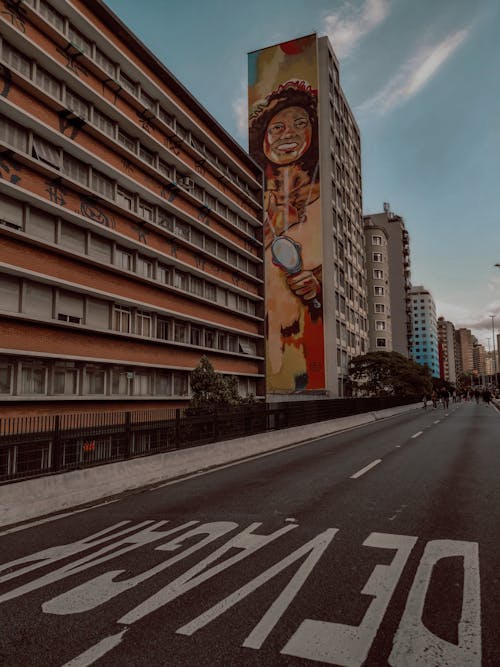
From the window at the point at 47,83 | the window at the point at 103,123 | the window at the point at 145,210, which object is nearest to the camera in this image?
the window at the point at 47,83

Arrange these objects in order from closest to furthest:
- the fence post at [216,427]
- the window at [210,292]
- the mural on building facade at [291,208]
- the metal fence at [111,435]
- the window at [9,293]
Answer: the metal fence at [111,435]
the fence post at [216,427]
the window at [9,293]
the window at [210,292]
the mural on building facade at [291,208]

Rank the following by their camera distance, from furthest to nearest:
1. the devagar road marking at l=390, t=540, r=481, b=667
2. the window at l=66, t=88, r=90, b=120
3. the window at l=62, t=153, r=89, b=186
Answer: the window at l=66, t=88, r=90, b=120, the window at l=62, t=153, r=89, b=186, the devagar road marking at l=390, t=540, r=481, b=667

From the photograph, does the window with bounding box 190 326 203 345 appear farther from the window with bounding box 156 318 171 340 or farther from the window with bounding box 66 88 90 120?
the window with bounding box 66 88 90 120

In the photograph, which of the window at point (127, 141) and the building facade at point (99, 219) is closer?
the building facade at point (99, 219)

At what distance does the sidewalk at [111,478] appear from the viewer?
8117 millimetres

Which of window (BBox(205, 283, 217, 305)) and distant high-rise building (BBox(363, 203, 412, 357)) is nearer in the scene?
window (BBox(205, 283, 217, 305))

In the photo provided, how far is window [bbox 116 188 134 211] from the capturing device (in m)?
29.9

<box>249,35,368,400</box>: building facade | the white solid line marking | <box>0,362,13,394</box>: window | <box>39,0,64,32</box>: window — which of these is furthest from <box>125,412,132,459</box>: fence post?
<box>249,35,368,400</box>: building facade

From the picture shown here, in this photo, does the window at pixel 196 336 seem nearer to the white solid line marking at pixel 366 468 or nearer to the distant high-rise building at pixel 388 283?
the white solid line marking at pixel 366 468

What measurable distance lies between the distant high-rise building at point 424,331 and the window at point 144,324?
519 ft

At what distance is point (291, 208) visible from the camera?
59875 mm

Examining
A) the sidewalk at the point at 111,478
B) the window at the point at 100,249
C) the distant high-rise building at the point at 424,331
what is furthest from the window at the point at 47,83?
the distant high-rise building at the point at 424,331

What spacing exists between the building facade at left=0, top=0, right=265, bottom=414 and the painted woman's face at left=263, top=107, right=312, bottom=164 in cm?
2042

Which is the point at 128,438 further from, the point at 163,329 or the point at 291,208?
the point at 291,208
